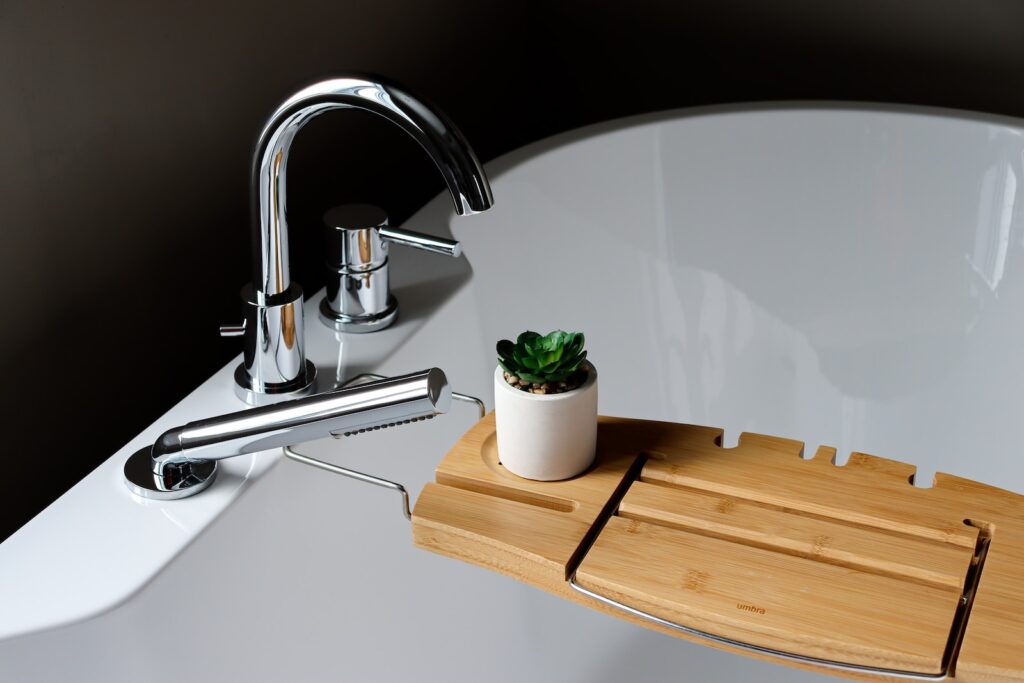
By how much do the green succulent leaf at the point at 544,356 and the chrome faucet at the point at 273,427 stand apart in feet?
0.31

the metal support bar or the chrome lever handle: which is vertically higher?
the chrome lever handle

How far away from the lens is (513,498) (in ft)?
2.27

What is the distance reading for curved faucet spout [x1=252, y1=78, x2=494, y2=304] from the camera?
0.65 m

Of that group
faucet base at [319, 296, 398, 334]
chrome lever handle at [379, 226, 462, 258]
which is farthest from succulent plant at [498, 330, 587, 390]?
faucet base at [319, 296, 398, 334]

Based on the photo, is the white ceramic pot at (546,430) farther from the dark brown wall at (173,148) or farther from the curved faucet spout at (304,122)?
the dark brown wall at (173,148)

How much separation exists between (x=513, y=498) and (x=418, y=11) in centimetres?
89

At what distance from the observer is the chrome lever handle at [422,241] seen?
82 cm

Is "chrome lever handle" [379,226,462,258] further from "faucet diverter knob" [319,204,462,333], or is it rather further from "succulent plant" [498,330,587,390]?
"succulent plant" [498,330,587,390]

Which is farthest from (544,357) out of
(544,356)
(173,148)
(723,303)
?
(723,303)

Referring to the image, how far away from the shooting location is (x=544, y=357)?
2.17 feet

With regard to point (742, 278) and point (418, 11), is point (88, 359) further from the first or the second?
point (742, 278)

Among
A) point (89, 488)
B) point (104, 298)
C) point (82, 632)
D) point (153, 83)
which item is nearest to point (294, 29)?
point (153, 83)

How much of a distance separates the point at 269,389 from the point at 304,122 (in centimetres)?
22

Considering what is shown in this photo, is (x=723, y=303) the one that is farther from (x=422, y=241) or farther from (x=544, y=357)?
(x=544, y=357)
